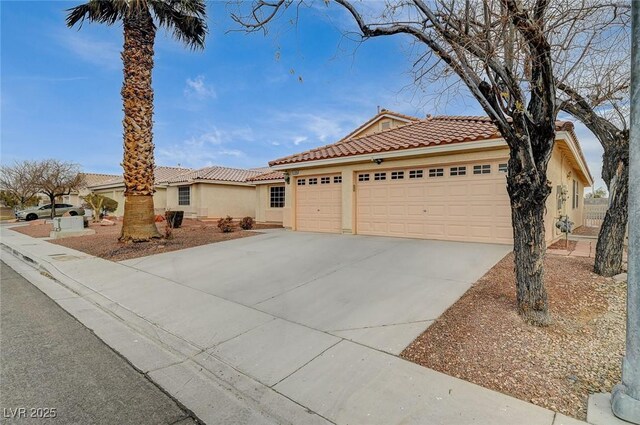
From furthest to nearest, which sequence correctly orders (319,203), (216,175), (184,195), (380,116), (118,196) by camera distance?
(118,196) < (184,195) < (216,175) < (380,116) < (319,203)

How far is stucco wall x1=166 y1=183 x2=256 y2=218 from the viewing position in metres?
22.2

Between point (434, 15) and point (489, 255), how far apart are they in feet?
19.7

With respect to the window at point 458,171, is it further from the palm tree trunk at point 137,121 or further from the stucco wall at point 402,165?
the palm tree trunk at point 137,121

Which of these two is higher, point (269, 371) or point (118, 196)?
point (118, 196)

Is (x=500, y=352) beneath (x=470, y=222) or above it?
beneath

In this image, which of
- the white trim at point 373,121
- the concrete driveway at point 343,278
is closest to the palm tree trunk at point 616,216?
the concrete driveway at point 343,278

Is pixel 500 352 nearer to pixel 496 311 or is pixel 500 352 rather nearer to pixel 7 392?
pixel 496 311

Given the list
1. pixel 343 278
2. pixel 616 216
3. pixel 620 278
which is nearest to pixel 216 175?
pixel 343 278

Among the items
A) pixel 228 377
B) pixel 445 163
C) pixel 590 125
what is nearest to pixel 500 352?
pixel 228 377

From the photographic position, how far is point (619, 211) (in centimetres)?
636

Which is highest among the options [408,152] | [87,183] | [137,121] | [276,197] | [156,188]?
[137,121]

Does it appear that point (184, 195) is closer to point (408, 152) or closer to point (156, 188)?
point (156, 188)

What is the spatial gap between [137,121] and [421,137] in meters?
9.89

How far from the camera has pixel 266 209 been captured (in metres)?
20.0
